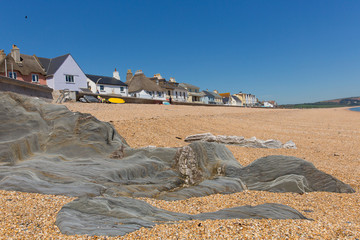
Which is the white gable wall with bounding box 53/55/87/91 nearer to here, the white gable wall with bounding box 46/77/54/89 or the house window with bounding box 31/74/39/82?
the white gable wall with bounding box 46/77/54/89

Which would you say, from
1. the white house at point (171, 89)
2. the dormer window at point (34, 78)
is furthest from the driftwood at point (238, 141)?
the white house at point (171, 89)

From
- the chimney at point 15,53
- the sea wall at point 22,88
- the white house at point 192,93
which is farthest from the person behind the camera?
the white house at point 192,93

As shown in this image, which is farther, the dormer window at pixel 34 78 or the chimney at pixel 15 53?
the dormer window at pixel 34 78

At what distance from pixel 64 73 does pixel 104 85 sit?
7.50 metres

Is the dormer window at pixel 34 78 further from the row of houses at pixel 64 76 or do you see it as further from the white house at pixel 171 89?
the white house at pixel 171 89

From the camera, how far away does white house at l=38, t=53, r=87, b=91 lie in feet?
111

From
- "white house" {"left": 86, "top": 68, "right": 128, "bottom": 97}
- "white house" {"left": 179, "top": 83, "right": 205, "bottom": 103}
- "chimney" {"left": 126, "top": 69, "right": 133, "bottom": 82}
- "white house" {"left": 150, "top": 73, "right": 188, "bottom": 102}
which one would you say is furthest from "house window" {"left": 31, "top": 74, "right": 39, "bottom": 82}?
"white house" {"left": 179, "top": 83, "right": 205, "bottom": 103}

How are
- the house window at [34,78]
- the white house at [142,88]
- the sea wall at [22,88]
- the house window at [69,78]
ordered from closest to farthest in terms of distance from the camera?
the sea wall at [22,88]
the house window at [34,78]
the house window at [69,78]
the white house at [142,88]

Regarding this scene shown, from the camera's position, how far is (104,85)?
1609 inches

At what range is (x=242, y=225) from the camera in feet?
8.02

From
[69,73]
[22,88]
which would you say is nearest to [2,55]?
[69,73]

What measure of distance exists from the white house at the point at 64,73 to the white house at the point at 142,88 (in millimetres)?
11498

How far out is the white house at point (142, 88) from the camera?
→ 151 ft

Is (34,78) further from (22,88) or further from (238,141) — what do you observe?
(238,141)
